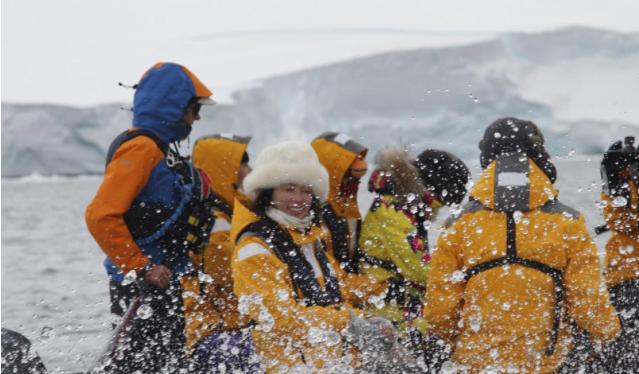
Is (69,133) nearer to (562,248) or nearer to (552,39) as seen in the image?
(552,39)

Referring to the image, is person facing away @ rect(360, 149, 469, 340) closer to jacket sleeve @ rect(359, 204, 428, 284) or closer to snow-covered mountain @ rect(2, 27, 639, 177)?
jacket sleeve @ rect(359, 204, 428, 284)

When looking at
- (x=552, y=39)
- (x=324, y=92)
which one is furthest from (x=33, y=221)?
(x=552, y=39)

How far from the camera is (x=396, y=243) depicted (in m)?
4.30

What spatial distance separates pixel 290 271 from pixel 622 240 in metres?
1.77

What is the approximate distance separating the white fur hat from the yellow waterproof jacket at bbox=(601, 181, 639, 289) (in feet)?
4.74

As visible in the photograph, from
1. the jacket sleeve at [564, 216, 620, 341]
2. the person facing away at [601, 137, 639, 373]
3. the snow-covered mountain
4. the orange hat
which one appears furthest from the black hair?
the snow-covered mountain

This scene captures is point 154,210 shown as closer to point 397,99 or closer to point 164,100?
point 164,100

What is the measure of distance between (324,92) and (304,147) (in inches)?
1242

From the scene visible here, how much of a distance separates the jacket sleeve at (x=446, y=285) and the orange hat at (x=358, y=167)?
1.37 metres

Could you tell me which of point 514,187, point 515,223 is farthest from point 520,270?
point 514,187

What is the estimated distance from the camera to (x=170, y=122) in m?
4.08

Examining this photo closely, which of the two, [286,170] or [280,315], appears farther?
[286,170]

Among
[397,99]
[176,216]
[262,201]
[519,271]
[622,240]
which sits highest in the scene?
[262,201]

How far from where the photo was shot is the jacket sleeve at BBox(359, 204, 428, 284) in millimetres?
4285
